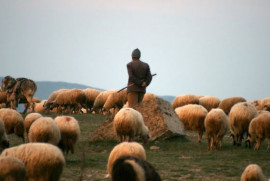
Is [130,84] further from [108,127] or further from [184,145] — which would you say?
[184,145]

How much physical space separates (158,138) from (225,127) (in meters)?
2.80

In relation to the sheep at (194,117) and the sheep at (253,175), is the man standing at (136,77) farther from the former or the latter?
the sheep at (253,175)

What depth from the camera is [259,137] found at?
18.2 metres

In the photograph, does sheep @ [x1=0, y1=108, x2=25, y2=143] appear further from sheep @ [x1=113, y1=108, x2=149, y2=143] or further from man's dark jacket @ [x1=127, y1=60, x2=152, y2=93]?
man's dark jacket @ [x1=127, y1=60, x2=152, y2=93]

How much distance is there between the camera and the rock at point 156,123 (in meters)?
20.4

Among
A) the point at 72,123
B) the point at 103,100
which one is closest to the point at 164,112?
the point at 72,123

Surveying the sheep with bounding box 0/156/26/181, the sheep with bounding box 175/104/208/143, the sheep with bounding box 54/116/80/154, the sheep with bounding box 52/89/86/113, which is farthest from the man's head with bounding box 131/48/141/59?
the sheep with bounding box 52/89/86/113

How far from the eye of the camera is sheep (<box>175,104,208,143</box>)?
21.7 m

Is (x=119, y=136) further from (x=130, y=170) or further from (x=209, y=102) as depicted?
(x=209, y=102)

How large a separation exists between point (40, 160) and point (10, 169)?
117cm

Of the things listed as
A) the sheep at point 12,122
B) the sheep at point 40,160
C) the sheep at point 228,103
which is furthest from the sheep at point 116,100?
the sheep at point 40,160

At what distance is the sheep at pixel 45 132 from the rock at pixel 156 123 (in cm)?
579

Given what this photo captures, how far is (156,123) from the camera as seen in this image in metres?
21.0

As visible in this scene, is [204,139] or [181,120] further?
[181,120]
